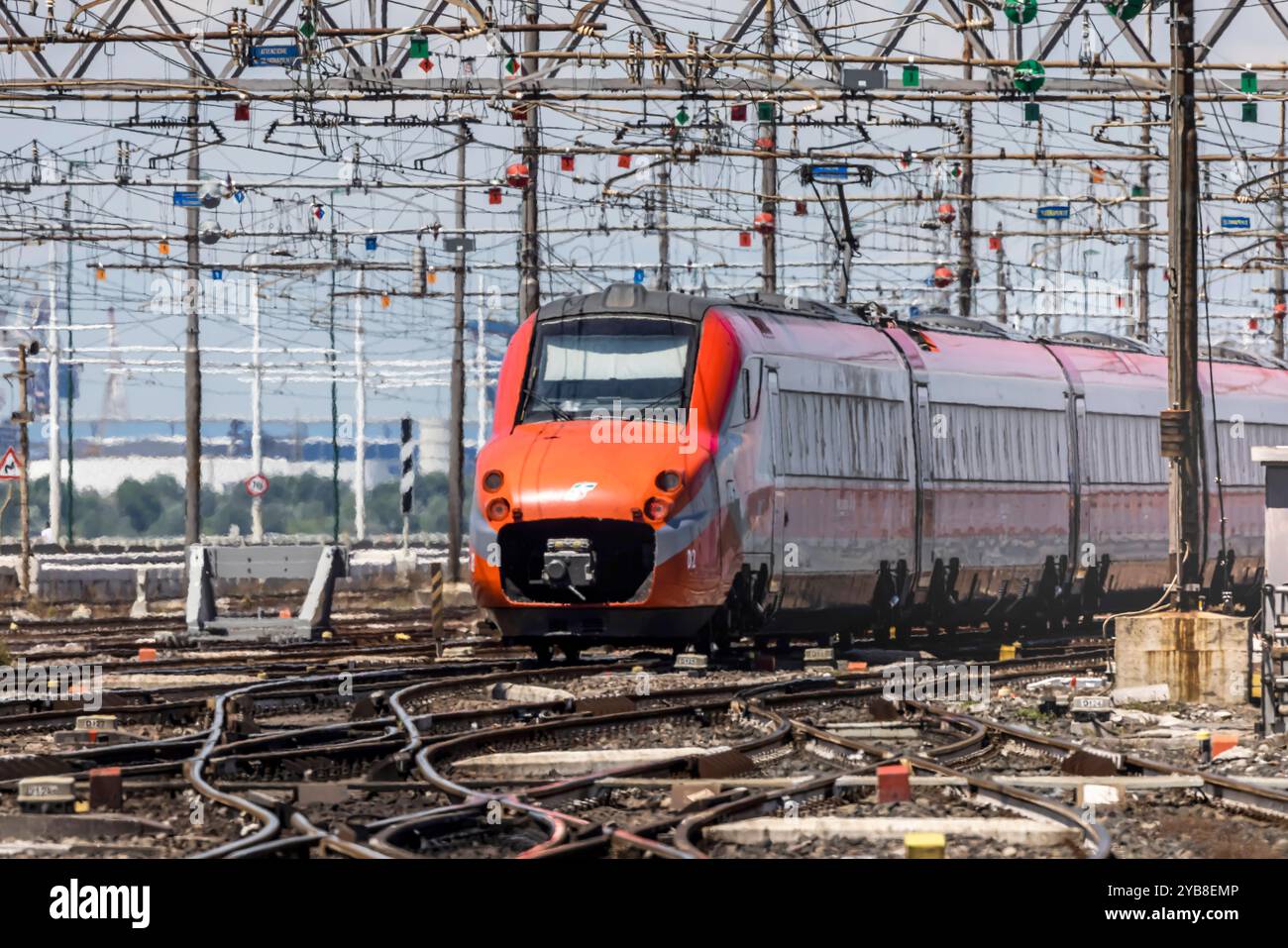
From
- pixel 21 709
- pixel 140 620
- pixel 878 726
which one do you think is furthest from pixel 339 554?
pixel 878 726

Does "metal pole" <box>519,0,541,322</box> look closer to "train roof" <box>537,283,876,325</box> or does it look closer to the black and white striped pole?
the black and white striped pole

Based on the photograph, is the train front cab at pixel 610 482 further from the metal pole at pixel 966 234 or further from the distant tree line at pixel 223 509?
the distant tree line at pixel 223 509

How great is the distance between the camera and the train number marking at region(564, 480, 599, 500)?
19891mm

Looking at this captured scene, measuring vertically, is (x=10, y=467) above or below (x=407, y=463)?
above

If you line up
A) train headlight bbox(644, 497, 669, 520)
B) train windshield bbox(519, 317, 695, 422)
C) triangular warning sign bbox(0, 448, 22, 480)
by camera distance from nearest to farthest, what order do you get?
train headlight bbox(644, 497, 669, 520) < train windshield bbox(519, 317, 695, 422) < triangular warning sign bbox(0, 448, 22, 480)

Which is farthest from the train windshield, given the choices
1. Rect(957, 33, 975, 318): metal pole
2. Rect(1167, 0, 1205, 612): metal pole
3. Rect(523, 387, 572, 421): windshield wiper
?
Rect(957, 33, 975, 318): metal pole

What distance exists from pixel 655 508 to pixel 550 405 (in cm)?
178

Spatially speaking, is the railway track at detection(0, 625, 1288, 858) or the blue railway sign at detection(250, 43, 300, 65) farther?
the blue railway sign at detection(250, 43, 300, 65)

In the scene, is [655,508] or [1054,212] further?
[1054,212]

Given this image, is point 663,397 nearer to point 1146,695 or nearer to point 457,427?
point 1146,695

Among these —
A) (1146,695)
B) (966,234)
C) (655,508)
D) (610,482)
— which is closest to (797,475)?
(655,508)

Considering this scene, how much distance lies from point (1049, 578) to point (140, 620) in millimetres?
12721

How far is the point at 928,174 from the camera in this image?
40.0 m

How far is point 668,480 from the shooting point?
1991 centimetres
